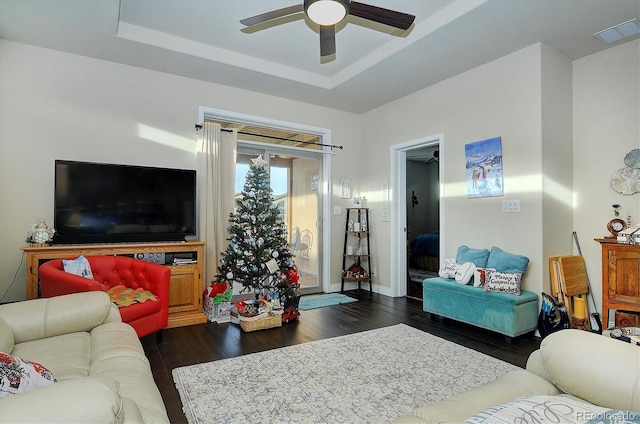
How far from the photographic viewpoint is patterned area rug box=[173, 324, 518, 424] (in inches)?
80.8

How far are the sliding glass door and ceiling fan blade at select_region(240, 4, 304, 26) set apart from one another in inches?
104

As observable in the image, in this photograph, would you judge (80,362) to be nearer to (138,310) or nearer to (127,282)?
(138,310)

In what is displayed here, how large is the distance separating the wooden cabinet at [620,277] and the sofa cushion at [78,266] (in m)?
4.77

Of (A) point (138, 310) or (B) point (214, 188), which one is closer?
(A) point (138, 310)

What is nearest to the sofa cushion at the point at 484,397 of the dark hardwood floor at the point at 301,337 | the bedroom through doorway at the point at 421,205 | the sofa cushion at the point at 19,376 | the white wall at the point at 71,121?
the sofa cushion at the point at 19,376

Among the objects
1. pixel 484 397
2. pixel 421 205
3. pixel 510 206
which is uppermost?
pixel 421 205

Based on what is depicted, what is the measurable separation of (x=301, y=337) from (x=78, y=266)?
7.08 feet

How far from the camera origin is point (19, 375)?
1054mm

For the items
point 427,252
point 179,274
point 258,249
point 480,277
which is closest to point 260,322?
point 258,249

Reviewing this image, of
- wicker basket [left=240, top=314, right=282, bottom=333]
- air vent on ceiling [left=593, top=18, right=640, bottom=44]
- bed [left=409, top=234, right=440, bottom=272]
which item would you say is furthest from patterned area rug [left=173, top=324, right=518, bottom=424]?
bed [left=409, top=234, right=440, bottom=272]

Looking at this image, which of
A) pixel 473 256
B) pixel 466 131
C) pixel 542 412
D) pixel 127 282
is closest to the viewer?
pixel 542 412

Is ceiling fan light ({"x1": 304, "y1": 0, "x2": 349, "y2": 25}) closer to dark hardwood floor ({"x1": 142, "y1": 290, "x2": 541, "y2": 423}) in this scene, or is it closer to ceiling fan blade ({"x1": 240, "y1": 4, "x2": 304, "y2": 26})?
ceiling fan blade ({"x1": 240, "y1": 4, "x2": 304, "y2": 26})

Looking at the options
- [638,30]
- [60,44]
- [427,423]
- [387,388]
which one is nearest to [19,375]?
[427,423]

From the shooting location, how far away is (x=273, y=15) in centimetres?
261
